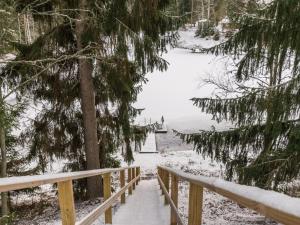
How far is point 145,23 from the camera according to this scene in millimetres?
8875

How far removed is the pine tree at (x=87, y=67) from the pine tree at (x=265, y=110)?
1.91 metres

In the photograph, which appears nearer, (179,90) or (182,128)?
(182,128)

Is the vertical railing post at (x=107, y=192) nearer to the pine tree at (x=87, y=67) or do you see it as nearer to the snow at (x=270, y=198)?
the pine tree at (x=87, y=67)

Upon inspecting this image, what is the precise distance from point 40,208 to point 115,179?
713cm

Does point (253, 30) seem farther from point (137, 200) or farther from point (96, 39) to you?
point (137, 200)

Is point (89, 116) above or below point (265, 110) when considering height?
below

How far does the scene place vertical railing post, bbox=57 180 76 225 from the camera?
295 cm

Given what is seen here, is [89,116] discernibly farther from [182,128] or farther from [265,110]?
[182,128]

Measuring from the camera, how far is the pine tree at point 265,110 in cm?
550

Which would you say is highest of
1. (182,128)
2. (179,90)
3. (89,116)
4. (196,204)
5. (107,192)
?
(179,90)

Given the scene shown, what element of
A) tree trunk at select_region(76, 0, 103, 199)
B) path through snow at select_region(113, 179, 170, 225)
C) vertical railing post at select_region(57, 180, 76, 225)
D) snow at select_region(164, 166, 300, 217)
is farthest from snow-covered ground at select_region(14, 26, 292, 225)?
snow at select_region(164, 166, 300, 217)

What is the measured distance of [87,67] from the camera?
9.98 meters

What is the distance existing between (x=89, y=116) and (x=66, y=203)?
24.0 feet

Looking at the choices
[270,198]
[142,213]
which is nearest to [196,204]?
[270,198]
